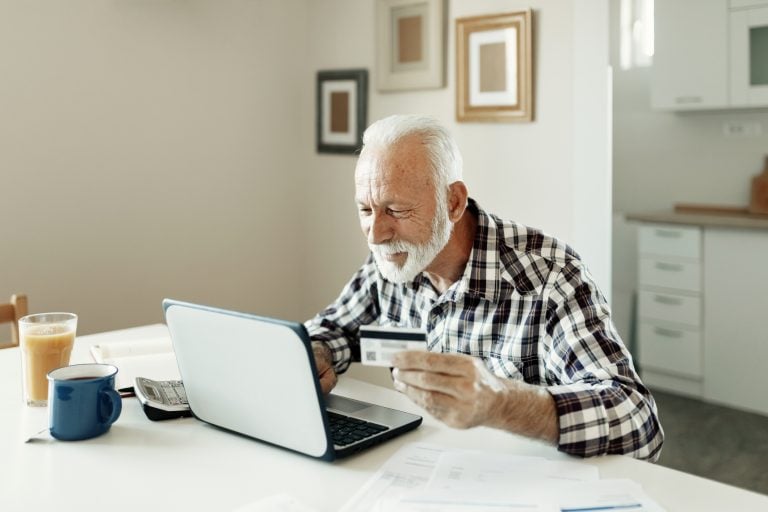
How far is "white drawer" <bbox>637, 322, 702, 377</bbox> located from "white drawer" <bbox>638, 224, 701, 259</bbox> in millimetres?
372

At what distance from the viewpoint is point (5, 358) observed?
177 cm

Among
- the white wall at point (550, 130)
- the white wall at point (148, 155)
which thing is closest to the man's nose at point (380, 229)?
the white wall at point (550, 130)

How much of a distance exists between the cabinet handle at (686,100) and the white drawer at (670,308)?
0.96 metres

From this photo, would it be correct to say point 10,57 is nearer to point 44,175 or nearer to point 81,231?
point 44,175

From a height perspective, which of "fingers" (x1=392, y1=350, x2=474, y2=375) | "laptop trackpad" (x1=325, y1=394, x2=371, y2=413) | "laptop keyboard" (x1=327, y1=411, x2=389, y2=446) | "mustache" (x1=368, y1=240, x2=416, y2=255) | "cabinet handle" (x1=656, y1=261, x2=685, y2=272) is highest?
"mustache" (x1=368, y1=240, x2=416, y2=255)

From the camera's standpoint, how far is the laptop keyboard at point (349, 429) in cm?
120

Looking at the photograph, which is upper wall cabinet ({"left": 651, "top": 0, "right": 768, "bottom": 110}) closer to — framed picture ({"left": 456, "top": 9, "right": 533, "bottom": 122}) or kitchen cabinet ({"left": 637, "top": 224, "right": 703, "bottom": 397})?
kitchen cabinet ({"left": 637, "top": 224, "right": 703, "bottom": 397})

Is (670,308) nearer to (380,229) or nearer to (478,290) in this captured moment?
(478,290)

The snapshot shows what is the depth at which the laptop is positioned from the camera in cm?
111

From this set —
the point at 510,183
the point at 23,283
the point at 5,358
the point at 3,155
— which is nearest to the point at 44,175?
the point at 3,155

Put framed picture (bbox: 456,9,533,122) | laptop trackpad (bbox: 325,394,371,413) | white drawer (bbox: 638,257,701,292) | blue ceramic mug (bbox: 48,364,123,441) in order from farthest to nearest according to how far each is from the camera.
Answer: white drawer (bbox: 638,257,701,292) < framed picture (bbox: 456,9,533,122) < laptop trackpad (bbox: 325,394,371,413) < blue ceramic mug (bbox: 48,364,123,441)

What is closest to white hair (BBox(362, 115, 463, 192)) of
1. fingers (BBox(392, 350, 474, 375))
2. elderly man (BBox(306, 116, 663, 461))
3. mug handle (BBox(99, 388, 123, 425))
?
elderly man (BBox(306, 116, 663, 461))

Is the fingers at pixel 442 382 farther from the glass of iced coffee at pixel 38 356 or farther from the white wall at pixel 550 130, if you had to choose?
the white wall at pixel 550 130

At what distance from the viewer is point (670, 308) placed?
12.4 feet
